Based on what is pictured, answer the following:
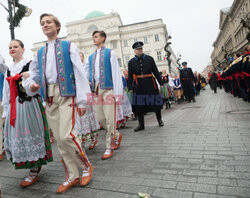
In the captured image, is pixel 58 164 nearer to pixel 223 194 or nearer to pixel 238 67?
pixel 223 194

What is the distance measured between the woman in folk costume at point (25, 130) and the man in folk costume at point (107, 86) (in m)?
1.08

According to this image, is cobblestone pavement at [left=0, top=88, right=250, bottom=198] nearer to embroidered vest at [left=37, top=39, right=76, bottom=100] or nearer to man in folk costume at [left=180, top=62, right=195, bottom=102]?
embroidered vest at [left=37, top=39, right=76, bottom=100]

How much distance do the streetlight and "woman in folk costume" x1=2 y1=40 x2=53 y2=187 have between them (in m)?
5.20

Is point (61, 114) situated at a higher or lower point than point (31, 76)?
lower

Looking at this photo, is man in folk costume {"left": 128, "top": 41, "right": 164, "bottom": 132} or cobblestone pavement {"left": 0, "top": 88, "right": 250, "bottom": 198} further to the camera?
man in folk costume {"left": 128, "top": 41, "right": 164, "bottom": 132}

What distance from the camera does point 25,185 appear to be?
2.59 metres

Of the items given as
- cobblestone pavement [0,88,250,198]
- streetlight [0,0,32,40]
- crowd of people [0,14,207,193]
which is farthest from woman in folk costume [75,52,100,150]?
streetlight [0,0,32,40]

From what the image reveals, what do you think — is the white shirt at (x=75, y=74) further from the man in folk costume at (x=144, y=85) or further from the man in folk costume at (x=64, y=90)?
the man in folk costume at (x=144, y=85)

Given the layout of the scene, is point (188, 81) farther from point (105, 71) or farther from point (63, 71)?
point (63, 71)

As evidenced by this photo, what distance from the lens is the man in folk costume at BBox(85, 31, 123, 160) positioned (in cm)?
345

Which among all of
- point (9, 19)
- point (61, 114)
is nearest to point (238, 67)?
point (61, 114)

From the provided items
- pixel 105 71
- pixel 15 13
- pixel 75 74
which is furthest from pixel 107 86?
pixel 15 13

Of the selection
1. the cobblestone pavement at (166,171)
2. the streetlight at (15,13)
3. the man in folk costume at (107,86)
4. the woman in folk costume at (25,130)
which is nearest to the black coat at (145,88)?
the cobblestone pavement at (166,171)

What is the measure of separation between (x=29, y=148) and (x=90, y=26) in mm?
58923
